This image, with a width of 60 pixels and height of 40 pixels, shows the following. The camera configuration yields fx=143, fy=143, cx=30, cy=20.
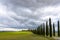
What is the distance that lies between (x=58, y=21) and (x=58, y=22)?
234 mm

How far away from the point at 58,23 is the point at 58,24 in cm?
23

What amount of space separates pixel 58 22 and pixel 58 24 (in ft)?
1.53

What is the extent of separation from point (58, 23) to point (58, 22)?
0.82 ft

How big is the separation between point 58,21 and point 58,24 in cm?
70

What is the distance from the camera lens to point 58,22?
1310 inches

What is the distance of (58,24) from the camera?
109 ft

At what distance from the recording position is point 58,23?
33188 millimetres

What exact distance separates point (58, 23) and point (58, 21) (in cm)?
48
